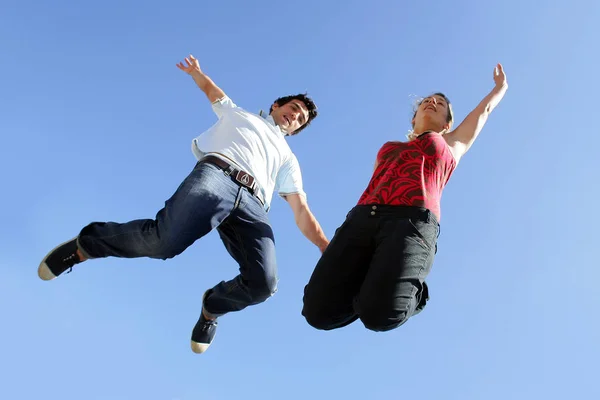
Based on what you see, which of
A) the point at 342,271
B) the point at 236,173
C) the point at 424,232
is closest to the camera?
the point at 424,232

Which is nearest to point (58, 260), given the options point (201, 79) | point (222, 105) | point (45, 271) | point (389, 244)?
point (45, 271)

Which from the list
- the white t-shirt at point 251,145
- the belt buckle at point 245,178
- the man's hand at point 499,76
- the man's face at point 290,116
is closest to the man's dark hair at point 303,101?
the man's face at point 290,116

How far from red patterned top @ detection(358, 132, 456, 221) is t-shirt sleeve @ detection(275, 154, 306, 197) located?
1543 millimetres

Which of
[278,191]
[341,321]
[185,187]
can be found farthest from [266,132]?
[341,321]

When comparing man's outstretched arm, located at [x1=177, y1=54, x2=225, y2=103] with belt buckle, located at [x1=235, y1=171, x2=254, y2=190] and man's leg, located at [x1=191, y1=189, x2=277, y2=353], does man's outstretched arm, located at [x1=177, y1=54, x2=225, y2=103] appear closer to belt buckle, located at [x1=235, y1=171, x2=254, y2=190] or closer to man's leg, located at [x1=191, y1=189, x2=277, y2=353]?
belt buckle, located at [x1=235, y1=171, x2=254, y2=190]

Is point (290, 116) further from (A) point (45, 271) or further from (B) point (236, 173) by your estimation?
(A) point (45, 271)

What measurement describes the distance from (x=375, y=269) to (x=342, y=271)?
373 mm

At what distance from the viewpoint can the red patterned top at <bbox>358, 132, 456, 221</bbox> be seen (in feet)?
16.2

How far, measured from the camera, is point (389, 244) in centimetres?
470

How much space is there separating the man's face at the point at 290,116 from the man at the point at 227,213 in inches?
0.5

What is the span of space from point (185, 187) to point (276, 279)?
4.73ft

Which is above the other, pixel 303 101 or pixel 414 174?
pixel 303 101

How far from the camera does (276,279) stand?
6094 mm

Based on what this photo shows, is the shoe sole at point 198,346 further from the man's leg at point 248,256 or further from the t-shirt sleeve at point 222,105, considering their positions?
the t-shirt sleeve at point 222,105
